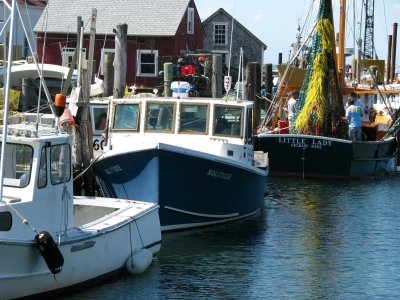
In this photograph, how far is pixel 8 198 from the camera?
13.0m

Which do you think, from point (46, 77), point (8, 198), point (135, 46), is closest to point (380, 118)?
point (46, 77)

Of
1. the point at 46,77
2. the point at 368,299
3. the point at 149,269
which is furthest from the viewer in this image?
the point at 46,77

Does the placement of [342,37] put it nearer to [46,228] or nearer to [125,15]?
[125,15]

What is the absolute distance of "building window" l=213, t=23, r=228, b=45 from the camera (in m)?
64.0

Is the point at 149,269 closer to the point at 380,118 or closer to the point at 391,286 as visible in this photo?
the point at 391,286

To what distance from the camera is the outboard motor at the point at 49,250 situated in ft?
41.1

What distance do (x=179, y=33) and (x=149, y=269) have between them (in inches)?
1406

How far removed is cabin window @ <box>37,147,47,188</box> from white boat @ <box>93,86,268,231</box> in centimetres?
409

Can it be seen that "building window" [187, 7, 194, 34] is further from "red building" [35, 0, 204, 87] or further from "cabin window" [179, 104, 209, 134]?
"cabin window" [179, 104, 209, 134]

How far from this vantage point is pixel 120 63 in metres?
23.7

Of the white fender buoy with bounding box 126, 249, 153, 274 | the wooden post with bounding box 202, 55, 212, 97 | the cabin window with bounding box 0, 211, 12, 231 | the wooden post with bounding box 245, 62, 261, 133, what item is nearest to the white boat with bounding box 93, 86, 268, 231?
the white fender buoy with bounding box 126, 249, 153, 274

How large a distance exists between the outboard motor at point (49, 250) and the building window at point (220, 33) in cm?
5160

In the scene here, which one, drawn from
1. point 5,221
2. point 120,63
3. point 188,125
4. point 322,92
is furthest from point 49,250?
point 322,92

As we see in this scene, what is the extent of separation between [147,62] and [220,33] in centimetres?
1650
